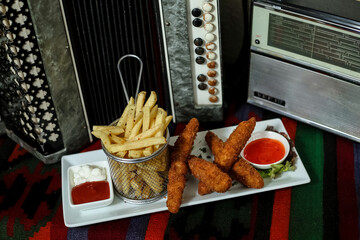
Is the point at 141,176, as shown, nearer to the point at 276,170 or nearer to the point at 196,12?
the point at 276,170

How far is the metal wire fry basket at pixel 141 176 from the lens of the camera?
193 centimetres

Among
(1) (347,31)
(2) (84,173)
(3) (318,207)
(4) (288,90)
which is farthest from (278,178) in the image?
(2) (84,173)

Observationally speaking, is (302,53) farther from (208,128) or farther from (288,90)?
(208,128)

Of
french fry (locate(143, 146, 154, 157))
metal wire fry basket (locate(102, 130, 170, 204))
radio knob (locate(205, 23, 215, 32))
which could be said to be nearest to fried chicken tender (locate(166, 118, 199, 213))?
metal wire fry basket (locate(102, 130, 170, 204))

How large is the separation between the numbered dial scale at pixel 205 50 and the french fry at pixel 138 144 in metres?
0.48

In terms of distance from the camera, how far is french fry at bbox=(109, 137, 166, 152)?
1.85 m

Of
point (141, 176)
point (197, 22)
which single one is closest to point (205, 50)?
point (197, 22)

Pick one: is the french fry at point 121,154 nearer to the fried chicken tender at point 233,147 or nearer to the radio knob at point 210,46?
the fried chicken tender at point 233,147

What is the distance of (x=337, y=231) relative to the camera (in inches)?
75.2

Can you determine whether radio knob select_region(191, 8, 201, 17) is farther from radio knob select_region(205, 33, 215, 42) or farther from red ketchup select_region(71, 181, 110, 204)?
red ketchup select_region(71, 181, 110, 204)

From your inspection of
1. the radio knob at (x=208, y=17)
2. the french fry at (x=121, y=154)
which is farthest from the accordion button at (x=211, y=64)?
the french fry at (x=121, y=154)

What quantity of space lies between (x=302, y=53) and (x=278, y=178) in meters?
0.51

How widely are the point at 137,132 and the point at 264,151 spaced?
1.84ft

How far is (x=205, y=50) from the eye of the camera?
2.15m
